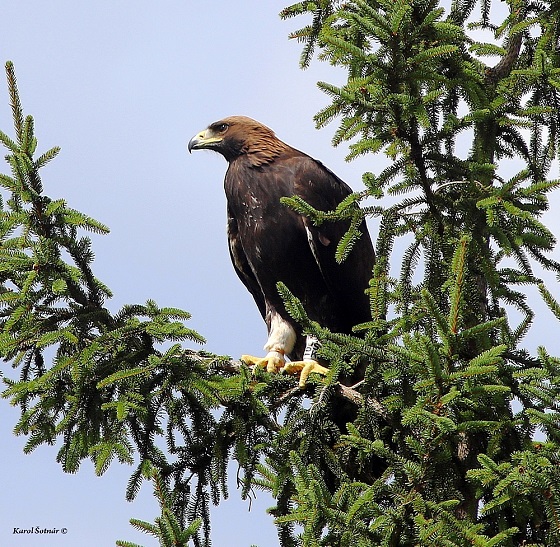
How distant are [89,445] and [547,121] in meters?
3.36

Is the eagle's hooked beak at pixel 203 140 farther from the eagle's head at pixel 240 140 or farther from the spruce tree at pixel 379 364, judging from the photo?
the spruce tree at pixel 379 364

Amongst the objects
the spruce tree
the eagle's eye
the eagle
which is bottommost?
the spruce tree

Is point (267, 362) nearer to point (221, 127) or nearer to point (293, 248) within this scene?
point (293, 248)

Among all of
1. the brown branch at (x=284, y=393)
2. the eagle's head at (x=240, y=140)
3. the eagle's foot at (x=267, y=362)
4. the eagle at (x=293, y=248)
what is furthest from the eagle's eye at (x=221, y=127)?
the brown branch at (x=284, y=393)

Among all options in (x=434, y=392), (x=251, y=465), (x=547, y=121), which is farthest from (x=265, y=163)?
(x=434, y=392)

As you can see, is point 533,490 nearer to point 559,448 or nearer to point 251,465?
point 559,448

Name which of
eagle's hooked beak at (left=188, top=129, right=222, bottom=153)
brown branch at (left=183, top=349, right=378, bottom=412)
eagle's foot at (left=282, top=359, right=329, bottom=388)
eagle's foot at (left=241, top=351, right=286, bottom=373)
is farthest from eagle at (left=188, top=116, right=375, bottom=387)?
brown branch at (left=183, top=349, right=378, bottom=412)

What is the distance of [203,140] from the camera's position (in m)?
8.20

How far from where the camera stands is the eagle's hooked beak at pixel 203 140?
26.7 ft

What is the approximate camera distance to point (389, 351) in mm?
4680

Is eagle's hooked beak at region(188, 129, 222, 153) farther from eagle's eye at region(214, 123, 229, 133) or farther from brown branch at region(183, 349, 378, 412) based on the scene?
brown branch at region(183, 349, 378, 412)

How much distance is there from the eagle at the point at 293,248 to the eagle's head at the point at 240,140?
0.11 metres

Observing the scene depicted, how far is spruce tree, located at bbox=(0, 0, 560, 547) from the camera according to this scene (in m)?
4.24

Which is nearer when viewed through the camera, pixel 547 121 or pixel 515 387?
pixel 515 387
